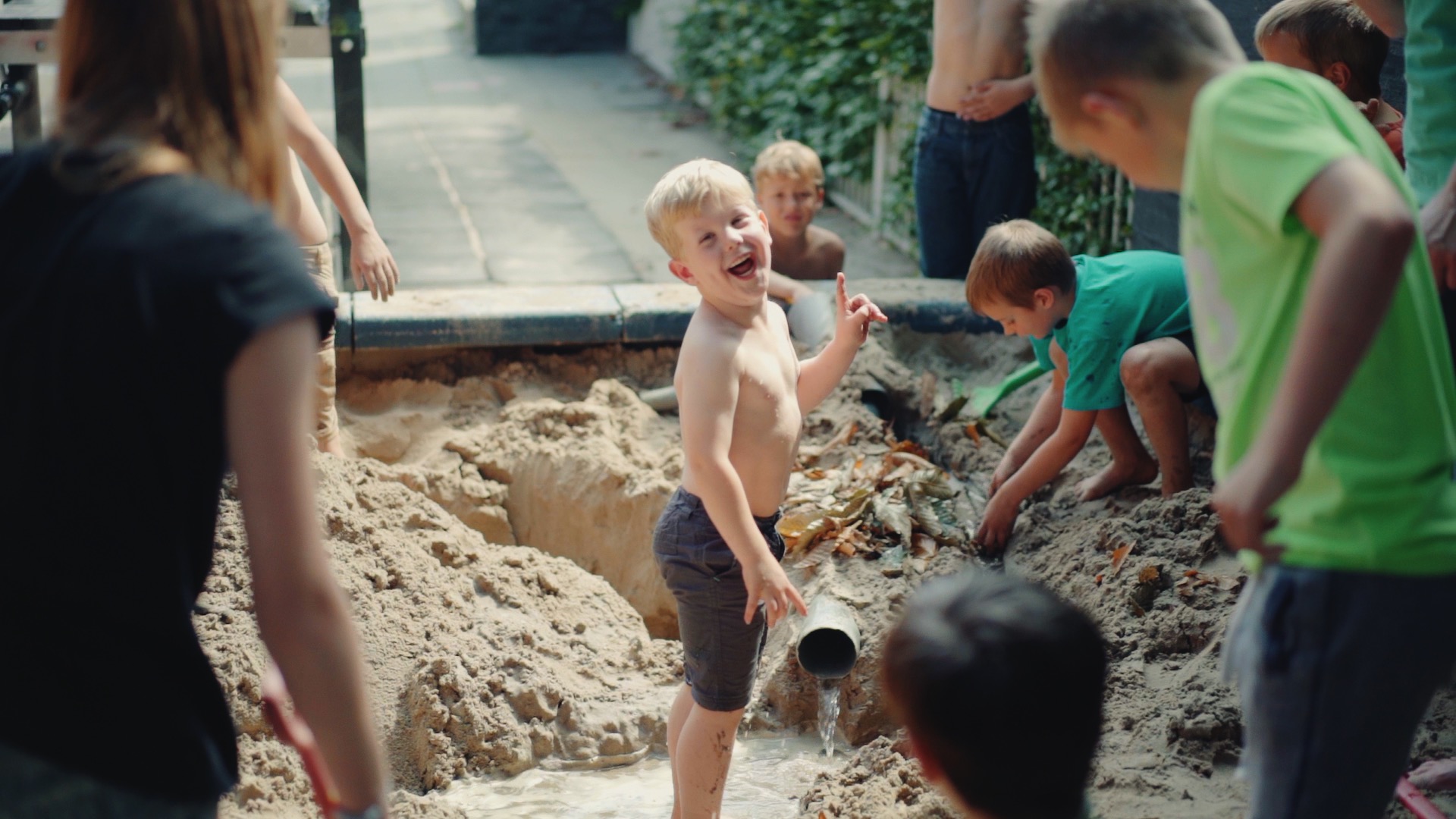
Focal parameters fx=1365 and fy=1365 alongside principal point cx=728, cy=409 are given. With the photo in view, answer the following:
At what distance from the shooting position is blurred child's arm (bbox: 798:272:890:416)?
2.96 m

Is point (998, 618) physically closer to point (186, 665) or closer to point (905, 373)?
point (186, 665)

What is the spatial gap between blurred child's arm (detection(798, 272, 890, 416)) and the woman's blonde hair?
5.60 feet

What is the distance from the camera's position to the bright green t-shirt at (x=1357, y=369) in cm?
149

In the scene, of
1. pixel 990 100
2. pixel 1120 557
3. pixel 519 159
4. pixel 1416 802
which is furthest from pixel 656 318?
pixel 519 159

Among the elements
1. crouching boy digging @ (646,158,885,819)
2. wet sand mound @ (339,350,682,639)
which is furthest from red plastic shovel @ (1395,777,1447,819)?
wet sand mound @ (339,350,682,639)

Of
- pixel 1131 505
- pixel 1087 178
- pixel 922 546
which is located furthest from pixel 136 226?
pixel 1087 178

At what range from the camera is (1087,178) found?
6.15 metres

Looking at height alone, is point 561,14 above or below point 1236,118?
below

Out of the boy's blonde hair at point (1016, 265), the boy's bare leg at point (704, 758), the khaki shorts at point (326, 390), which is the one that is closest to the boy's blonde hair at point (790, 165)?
the boy's blonde hair at point (1016, 265)

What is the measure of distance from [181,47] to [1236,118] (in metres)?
1.10

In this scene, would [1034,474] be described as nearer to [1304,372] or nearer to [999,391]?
[999,391]

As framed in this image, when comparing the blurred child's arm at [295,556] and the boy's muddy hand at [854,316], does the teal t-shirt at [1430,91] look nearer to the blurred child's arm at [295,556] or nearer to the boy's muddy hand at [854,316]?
the boy's muddy hand at [854,316]

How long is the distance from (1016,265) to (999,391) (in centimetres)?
115

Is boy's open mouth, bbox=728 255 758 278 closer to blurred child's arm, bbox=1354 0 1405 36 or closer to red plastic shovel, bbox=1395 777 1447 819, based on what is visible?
blurred child's arm, bbox=1354 0 1405 36
